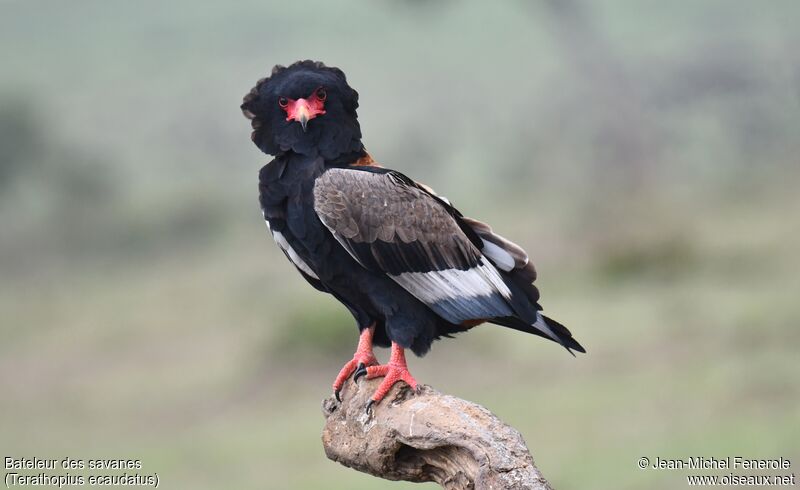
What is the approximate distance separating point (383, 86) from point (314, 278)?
97.1 feet

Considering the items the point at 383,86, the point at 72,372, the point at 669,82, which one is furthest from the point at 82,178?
the point at 669,82

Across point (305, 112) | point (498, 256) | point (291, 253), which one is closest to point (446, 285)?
point (498, 256)

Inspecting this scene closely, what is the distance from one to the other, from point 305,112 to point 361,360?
1500 mm

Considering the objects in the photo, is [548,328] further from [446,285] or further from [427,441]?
[427,441]

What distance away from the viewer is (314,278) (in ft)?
27.7

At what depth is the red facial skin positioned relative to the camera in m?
7.89

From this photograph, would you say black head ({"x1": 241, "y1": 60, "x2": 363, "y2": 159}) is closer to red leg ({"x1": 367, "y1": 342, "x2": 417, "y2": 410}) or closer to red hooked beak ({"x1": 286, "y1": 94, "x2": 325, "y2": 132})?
red hooked beak ({"x1": 286, "y1": 94, "x2": 325, "y2": 132})

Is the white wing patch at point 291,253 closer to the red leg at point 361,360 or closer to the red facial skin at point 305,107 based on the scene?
the red leg at point 361,360

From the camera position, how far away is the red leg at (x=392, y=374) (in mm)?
7914

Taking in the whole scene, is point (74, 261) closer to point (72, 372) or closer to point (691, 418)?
point (72, 372)

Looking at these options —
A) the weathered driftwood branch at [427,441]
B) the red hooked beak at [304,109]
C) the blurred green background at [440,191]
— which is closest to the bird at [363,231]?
the red hooked beak at [304,109]

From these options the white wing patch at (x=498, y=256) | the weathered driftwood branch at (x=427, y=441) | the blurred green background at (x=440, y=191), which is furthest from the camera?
the blurred green background at (x=440, y=191)

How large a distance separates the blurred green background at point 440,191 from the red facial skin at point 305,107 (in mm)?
8857

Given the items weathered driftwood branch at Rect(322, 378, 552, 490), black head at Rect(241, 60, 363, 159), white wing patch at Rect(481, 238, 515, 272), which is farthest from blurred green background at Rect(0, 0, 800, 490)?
black head at Rect(241, 60, 363, 159)
